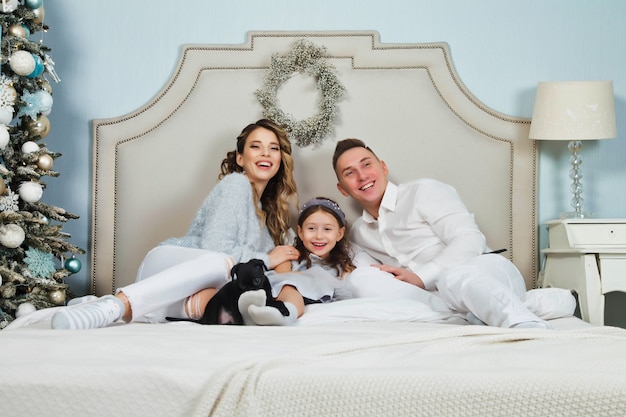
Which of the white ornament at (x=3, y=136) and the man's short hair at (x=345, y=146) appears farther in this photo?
the man's short hair at (x=345, y=146)

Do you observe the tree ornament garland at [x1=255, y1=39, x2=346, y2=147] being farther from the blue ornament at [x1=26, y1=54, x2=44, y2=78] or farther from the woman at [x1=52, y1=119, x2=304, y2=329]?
the blue ornament at [x1=26, y1=54, x2=44, y2=78]

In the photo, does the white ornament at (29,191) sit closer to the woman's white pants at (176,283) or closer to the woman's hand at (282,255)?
the woman's white pants at (176,283)

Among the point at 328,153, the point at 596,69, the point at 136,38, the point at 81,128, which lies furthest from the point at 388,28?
the point at 81,128

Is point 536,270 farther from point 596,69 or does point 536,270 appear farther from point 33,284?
point 33,284

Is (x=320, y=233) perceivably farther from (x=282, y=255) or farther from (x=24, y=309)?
(x=24, y=309)

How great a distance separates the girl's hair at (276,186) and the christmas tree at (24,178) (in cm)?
76

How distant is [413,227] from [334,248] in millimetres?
337

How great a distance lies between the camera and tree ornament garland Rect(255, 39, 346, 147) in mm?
3279

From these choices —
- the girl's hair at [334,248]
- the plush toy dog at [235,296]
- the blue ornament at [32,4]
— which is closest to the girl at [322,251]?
the girl's hair at [334,248]

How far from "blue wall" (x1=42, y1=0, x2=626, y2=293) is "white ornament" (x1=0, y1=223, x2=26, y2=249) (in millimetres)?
767

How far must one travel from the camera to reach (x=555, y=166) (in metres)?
3.30

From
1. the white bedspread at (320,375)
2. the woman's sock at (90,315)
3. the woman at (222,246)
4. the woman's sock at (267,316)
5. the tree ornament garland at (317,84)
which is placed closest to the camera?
the white bedspread at (320,375)

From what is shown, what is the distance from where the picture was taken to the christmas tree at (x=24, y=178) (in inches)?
104

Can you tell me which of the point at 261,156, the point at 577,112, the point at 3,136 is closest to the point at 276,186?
the point at 261,156
